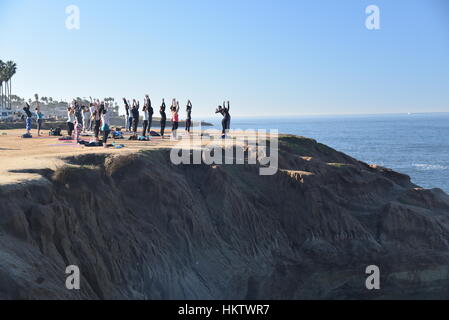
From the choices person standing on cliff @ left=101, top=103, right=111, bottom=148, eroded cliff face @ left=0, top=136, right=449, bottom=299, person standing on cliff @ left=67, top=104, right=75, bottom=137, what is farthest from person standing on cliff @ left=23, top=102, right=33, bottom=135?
eroded cliff face @ left=0, top=136, right=449, bottom=299

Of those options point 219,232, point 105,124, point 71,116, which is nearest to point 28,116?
point 71,116

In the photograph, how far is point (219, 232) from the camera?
2292 centimetres

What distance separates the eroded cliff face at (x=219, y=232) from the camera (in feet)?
53.4

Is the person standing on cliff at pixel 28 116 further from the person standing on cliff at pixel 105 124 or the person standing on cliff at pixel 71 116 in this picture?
the person standing on cliff at pixel 105 124

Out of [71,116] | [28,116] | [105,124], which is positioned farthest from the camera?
[28,116]

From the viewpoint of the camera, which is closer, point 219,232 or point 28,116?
point 219,232

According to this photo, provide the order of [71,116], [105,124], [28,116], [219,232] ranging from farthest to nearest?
[28,116]
[71,116]
[105,124]
[219,232]

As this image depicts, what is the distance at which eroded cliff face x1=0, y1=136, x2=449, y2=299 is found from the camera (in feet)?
53.4

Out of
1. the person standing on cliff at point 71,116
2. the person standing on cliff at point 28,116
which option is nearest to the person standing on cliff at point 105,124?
the person standing on cliff at point 71,116

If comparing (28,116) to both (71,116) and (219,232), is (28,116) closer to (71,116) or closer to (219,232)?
(71,116)

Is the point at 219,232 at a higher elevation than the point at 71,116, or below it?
below

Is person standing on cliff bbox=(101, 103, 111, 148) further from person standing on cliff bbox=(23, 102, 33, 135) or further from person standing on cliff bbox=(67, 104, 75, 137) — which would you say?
person standing on cliff bbox=(23, 102, 33, 135)

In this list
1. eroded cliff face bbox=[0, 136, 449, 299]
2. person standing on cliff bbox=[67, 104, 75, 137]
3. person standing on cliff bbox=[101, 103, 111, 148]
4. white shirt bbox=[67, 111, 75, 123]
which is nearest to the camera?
eroded cliff face bbox=[0, 136, 449, 299]

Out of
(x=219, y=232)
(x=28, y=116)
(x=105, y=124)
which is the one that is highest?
(x=28, y=116)
